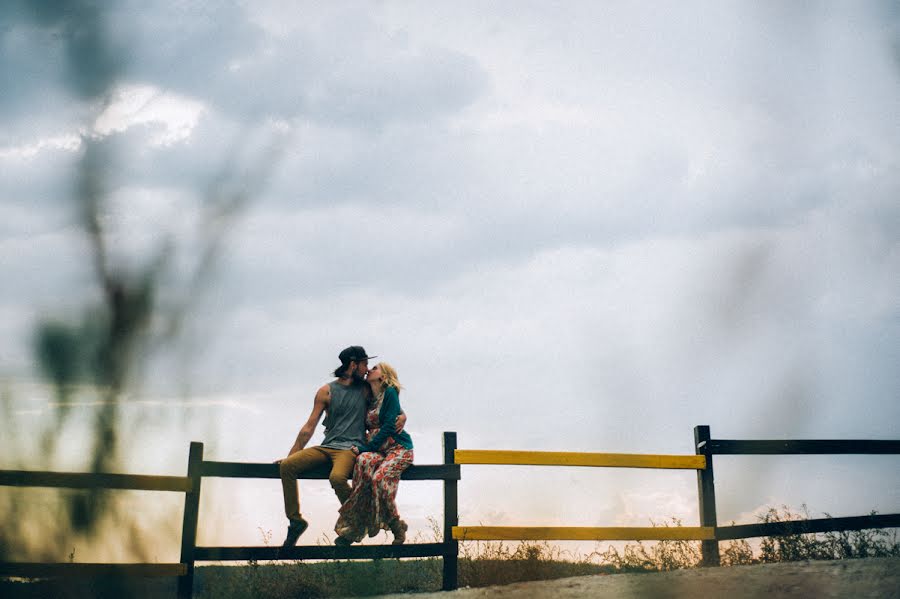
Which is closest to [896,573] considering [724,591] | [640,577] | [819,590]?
[819,590]

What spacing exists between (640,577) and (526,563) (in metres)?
1.21

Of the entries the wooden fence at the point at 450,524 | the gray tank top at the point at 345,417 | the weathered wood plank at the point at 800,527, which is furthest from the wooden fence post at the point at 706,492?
the gray tank top at the point at 345,417

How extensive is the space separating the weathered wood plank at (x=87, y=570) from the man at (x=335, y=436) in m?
1.09

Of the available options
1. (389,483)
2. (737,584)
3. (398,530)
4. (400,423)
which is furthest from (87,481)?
(737,584)

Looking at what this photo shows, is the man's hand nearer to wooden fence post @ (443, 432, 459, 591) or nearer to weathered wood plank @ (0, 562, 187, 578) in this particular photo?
wooden fence post @ (443, 432, 459, 591)

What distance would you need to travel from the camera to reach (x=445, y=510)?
759 centimetres

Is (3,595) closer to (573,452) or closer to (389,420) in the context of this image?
(389,420)

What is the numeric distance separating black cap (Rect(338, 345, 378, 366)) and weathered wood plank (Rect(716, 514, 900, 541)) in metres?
4.27

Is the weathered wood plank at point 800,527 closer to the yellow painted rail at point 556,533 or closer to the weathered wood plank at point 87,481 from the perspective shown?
the yellow painted rail at point 556,533

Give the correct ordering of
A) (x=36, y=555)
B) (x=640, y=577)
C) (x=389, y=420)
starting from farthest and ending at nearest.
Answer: (x=389, y=420)
(x=640, y=577)
(x=36, y=555)

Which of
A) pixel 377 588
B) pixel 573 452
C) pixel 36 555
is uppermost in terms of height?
pixel 573 452

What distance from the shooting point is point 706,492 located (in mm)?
8445

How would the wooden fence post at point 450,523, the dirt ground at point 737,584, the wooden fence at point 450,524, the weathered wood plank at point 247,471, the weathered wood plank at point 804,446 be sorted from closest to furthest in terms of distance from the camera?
the dirt ground at point 737,584
the wooden fence at point 450,524
the weathered wood plank at point 247,471
the wooden fence post at point 450,523
the weathered wood plank at point 804,446

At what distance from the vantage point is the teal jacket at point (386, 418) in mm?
7227
